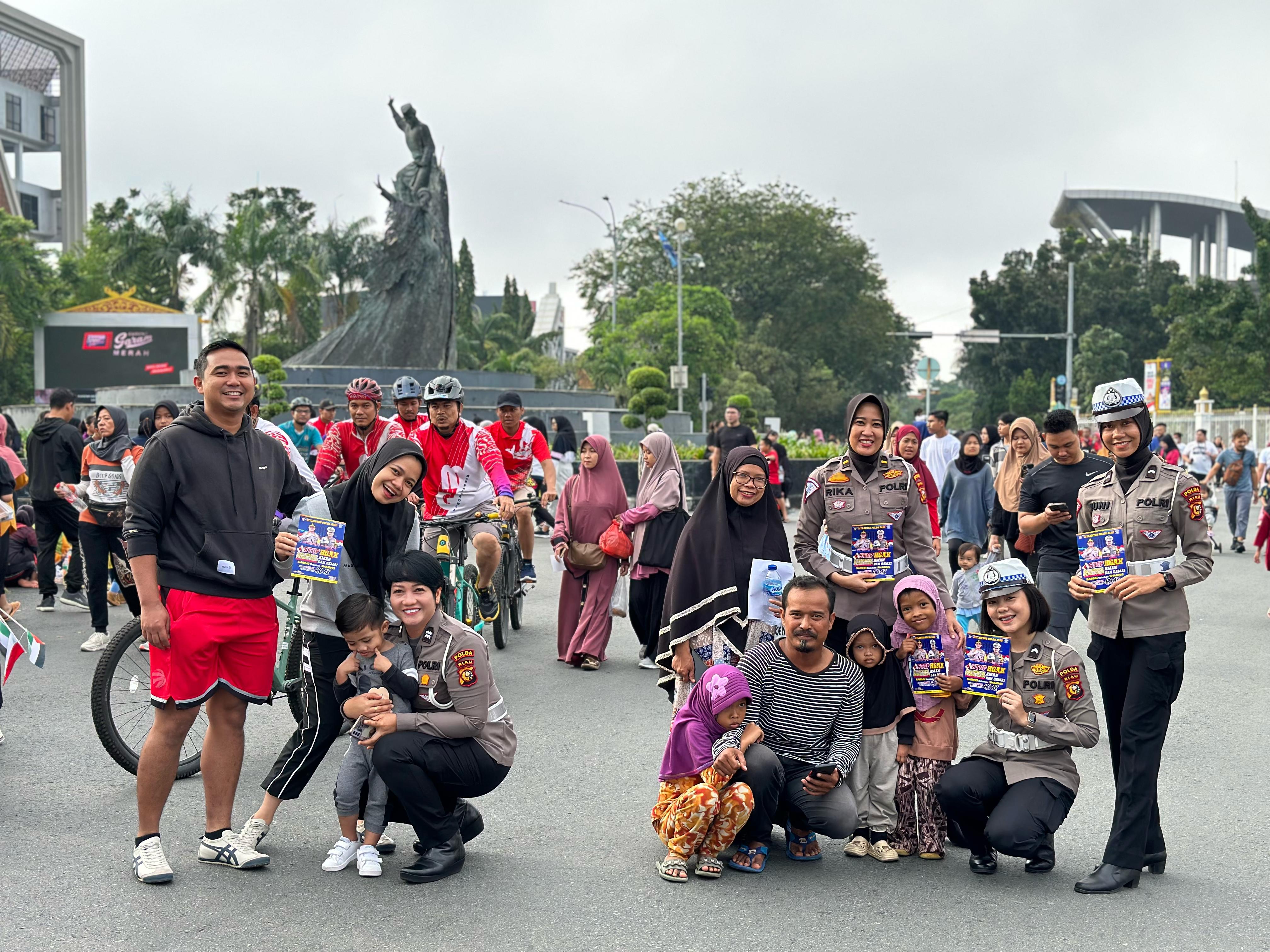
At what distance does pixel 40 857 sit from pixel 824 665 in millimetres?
3241

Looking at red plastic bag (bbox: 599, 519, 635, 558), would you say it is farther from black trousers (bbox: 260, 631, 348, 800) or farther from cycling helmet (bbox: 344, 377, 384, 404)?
black trousers (bbox: 260, 631, 348, 800)

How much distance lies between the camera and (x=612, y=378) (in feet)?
147

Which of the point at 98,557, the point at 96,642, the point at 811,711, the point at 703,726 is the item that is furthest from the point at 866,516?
the point at 96,642

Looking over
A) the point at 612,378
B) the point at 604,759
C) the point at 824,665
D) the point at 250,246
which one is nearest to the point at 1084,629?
the point at 604,759

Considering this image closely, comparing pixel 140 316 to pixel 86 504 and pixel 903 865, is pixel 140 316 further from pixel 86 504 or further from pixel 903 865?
pixel 903 865

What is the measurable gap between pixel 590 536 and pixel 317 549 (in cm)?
450

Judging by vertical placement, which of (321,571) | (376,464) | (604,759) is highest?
(376,464)

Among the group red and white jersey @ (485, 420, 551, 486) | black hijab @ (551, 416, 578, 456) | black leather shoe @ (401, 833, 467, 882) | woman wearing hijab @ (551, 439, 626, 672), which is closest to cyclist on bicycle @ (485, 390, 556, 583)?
red and white jersey @ (485, 420, 551, 486)

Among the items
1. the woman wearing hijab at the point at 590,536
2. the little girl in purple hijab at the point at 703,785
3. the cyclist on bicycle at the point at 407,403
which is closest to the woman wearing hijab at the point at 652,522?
the woman wearing hijab at the point at 590,536

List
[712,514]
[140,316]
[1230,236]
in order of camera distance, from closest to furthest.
→ [712,514]
[140,316]
[1230,236]

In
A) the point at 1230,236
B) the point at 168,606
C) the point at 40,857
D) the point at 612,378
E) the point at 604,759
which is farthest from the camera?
the point at 1230,236

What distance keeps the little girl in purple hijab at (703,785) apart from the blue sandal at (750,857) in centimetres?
7

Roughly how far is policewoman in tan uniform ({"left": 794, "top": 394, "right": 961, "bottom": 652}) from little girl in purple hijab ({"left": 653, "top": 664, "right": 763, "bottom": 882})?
3.13 ft

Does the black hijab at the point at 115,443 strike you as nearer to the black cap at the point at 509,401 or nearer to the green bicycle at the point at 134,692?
the black cap at the point at 509,401
